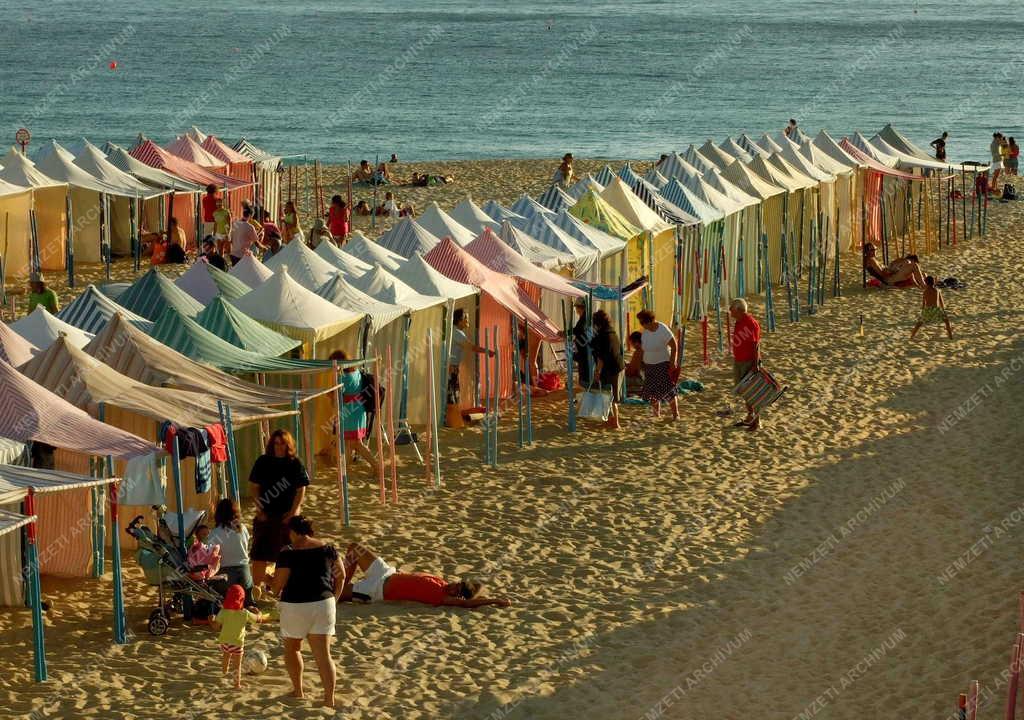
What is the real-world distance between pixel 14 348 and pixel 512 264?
575cm

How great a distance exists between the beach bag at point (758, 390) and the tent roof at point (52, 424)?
684 centimetres

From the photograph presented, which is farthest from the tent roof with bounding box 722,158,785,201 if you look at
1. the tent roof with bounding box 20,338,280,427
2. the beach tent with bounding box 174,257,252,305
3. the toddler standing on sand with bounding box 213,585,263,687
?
the toddler standing on sand with bounding box 213,585,263,687

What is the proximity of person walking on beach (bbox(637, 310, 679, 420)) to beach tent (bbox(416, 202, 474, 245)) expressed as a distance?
10.4 ft

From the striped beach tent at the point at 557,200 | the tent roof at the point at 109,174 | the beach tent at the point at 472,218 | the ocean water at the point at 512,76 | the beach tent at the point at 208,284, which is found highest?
the ocean water at the point at 512,76

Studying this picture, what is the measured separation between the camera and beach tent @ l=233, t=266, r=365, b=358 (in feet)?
43.9

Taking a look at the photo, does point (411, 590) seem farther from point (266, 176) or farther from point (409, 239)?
point (266, 176)

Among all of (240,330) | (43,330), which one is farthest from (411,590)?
(43,330)

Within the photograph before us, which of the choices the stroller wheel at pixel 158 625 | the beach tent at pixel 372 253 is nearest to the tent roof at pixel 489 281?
the beach tent at pixel 372 253

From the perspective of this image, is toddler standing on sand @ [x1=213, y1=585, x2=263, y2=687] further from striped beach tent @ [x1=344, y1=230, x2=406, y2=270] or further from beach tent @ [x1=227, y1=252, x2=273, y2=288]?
striped beach tent @ [x1=344, y1=230, x2=406, y2=270]

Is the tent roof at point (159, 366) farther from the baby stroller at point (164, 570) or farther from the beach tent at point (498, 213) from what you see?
the beach tent at point (498, 213)

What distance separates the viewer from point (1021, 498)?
12961 millimetres

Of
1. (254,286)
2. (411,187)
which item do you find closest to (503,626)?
(254,286)

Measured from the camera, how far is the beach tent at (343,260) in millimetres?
15680

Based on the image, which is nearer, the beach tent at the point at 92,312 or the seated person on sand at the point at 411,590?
the seated person on sand at the point at 411,590
